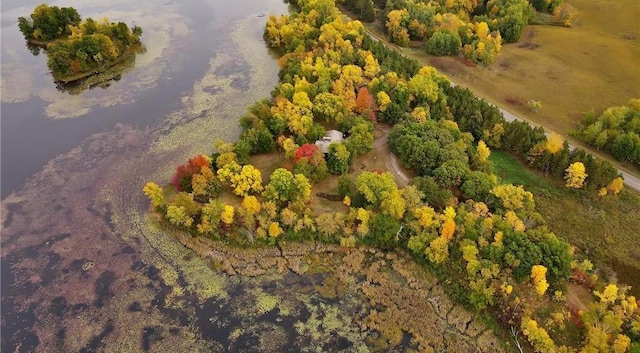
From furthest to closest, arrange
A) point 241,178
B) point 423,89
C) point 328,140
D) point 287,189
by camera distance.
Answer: point 423,89
point 328,140
point 241,178
point 287,189

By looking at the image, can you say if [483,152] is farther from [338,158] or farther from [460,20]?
[460,20]

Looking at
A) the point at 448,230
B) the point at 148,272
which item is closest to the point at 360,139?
the point at 448,230

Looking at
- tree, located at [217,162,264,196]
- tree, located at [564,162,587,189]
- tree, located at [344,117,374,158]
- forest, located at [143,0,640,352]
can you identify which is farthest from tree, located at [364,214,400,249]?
tree, located at [564,162,587,189]

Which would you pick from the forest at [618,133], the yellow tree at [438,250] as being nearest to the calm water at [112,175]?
the yellow tree at [438,250]

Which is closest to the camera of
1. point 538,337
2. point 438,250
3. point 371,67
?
point 538,337

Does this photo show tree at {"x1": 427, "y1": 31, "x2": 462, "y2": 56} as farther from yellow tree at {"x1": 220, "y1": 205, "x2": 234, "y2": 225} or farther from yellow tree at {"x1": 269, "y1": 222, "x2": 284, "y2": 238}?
yellow tree at {"x1": 220, "y1": 205, "x2": 234, "y2": 225}

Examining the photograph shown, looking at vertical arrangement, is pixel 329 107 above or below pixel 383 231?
above
